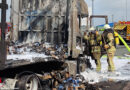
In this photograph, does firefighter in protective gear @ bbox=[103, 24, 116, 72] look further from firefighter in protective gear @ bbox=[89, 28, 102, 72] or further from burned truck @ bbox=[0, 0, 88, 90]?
burned truck @ bbox=[0, 0, 88, 90]

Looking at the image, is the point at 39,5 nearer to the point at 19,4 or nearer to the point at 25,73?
the point at 19,4

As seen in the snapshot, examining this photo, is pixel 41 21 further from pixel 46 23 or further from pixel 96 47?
pixel 96 47

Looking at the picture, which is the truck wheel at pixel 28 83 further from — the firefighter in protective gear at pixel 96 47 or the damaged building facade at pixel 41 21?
the firefighter in protective gear at pixel 96 47

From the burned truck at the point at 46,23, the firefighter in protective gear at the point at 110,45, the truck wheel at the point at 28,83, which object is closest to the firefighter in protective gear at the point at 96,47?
the firefighter in protective gear at the point at 110,45

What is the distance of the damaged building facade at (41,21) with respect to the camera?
6301 mm

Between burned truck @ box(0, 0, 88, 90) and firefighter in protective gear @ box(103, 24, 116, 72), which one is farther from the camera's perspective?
firefighter in protective gear @ box(103, 24, 116, 72)

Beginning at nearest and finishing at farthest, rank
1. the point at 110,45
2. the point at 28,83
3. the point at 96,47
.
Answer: the point at 28,83 < the point at 110,45 < the point at 96,47

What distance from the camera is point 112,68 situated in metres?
7.41

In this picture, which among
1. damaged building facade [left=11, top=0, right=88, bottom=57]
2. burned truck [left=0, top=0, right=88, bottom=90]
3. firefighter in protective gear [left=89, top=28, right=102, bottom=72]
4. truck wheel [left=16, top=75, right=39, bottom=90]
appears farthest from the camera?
firefighter in protective gear [left=89, top=28, right=102, bottom=72]

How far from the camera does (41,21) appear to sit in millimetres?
6457

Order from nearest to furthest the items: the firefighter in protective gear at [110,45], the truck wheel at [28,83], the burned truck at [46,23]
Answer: the truck wheel at [28,83]
the burned truck at [46,23]
the firefighter in protective gear at [110,45]

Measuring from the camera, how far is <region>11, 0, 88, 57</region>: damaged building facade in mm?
6301

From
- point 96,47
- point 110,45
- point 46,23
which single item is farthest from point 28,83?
point 96,47

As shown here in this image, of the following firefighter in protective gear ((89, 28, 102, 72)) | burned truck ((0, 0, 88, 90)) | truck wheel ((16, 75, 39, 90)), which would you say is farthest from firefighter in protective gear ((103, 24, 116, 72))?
truck wheel ((16, 75, 39, 90))
